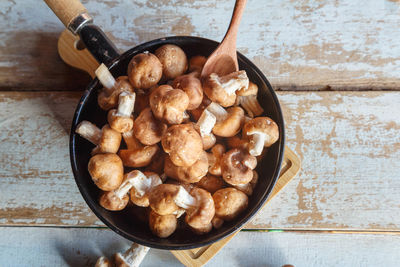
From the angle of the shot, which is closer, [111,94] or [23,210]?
[111,94]

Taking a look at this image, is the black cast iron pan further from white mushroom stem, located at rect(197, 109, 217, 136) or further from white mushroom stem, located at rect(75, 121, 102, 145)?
white mushroom stem, located at rect(197, 109, 217, 136)

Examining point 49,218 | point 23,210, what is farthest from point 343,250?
point 23,210

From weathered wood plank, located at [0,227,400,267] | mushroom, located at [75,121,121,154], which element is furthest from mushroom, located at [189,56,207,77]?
weathered wood plank, located at [0,227,400,267]

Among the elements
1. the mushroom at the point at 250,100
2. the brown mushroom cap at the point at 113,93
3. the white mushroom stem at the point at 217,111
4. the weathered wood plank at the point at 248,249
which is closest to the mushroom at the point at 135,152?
the brown mushroom cap at the point at 113,93

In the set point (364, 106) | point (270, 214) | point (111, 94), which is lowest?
point (270, 214)

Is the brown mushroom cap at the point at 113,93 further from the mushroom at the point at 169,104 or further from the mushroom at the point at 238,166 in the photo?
the mushroom at the point at 238,166

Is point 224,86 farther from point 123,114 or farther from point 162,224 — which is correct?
point 162,224

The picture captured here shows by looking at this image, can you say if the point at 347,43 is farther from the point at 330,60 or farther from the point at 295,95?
the point at 295,95
